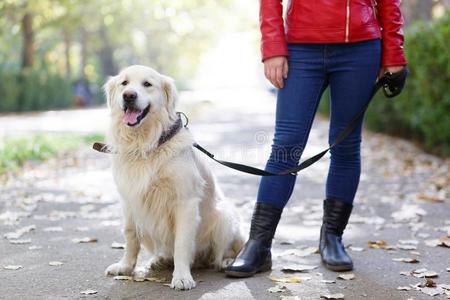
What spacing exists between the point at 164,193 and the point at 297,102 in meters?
0.94

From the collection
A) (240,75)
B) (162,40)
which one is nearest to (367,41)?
(162,40)

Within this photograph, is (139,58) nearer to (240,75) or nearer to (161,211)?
(161,211)

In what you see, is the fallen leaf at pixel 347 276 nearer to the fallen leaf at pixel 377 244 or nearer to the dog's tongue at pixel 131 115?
the fallen leaf at pixel 377 244

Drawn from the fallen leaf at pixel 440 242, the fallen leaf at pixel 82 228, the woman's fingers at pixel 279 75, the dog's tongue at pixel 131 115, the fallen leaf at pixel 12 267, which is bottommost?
the fallen leaf at pixel 82 228

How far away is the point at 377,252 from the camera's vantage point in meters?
4.23

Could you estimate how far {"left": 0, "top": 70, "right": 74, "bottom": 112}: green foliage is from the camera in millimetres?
24406

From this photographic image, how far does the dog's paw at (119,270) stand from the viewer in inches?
142

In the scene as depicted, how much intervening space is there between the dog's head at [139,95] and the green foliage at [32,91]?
71.8 feet

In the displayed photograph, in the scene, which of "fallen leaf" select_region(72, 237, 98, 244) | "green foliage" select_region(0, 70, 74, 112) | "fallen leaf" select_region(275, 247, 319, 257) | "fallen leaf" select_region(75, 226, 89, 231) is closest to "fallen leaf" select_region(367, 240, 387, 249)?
"fallen leaf" select_region(275, 247, 319, 257)

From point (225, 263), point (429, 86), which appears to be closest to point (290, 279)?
point (225, 263)

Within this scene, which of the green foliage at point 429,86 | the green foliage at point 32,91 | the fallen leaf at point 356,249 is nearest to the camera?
the fallen leaf at point 356,249

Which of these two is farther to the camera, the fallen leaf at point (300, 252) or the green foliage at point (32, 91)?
the green foliage at point (32, 91)

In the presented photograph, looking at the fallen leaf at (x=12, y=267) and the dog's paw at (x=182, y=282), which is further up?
the dog's paw at (x=182, y=282)

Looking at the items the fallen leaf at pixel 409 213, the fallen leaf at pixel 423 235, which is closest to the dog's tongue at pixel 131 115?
the fallen leaf at pixel 423 235
